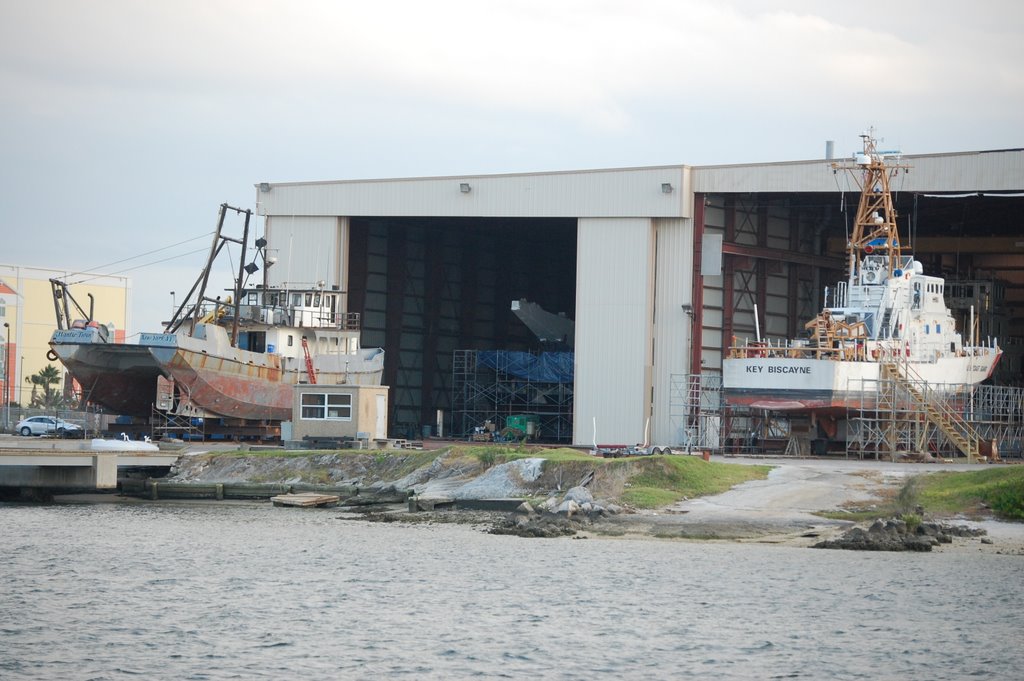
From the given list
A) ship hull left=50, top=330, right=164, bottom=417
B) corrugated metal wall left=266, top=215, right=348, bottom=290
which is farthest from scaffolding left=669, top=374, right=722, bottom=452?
ship hull left=50, top=330, right=164, bottom=417

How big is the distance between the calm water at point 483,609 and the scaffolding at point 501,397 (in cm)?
3381

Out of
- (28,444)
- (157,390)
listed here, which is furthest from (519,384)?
(28,444)

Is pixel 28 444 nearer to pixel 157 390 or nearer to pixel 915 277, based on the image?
pixel 157 390

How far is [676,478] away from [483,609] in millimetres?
15747

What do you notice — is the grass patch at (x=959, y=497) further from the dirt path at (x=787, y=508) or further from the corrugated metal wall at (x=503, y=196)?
the corrugated metal wall at (x=503, y=196)

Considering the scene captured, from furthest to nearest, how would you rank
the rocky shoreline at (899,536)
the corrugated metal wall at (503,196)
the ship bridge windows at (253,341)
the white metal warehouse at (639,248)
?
the ship bridge windows at (253,341)
the corrugated metal wall at (503,196)
the white metal warehouse at (639,248)
the rocky shoreline at (899,536)

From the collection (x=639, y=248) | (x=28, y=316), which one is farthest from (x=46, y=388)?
(x=639, y=248)

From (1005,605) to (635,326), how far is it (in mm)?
31870

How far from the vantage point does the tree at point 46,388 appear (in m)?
111

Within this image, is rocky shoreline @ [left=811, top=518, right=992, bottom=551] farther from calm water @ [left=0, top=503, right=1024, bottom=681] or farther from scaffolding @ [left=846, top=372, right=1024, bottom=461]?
scaffolding @ [left=846, top=372, right=1024, bottom=461]

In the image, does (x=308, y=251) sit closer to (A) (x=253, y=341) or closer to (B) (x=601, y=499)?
(A) (x=253, y=341)

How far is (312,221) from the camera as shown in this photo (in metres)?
65.8

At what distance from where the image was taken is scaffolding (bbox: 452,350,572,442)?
73.0 m

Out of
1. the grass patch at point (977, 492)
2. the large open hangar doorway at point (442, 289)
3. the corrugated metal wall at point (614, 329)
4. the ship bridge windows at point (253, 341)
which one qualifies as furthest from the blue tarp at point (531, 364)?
the grass patch at point (977, 492)
